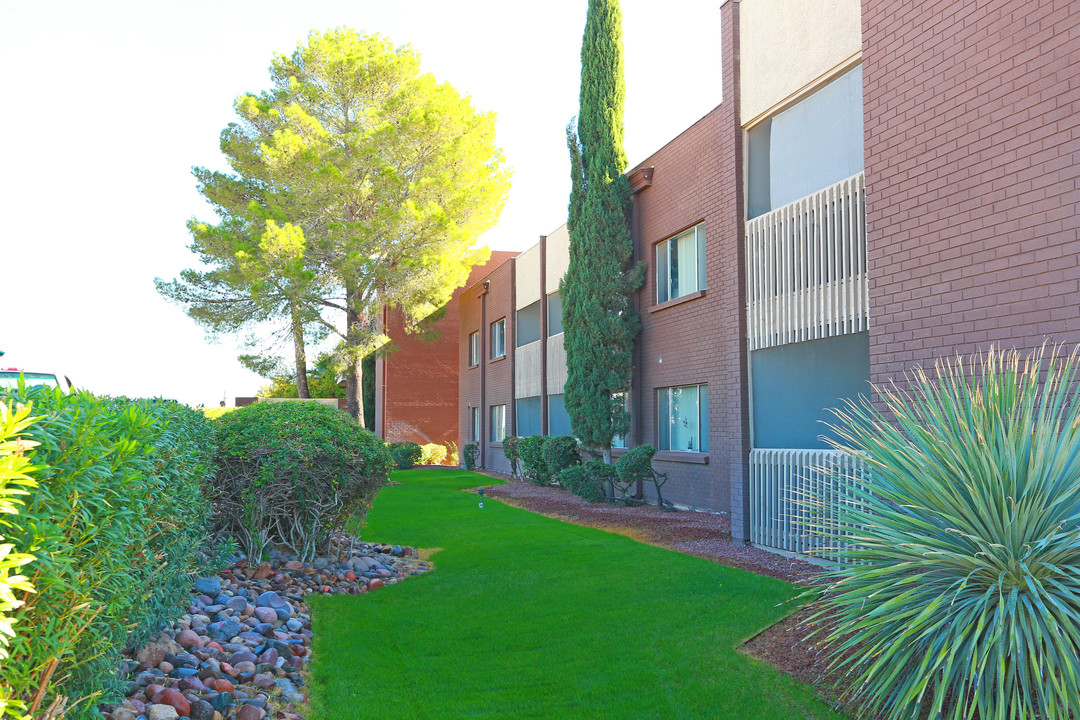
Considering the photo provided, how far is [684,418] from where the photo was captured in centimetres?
1536

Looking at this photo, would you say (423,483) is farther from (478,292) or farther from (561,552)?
(561,552)

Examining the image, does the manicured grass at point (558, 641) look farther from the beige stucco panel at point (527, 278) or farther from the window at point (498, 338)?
the window at point (498, 338)

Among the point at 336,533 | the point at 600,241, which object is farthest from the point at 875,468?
the point at 600,241

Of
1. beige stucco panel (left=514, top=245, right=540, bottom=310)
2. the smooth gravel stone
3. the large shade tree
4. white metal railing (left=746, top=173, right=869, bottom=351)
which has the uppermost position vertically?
the large shade tree

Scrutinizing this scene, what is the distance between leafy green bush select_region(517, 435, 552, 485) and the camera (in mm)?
19917

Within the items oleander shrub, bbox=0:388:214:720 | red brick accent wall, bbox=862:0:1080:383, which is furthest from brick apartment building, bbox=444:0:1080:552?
oleander shrub, bbox=0:388:214:720

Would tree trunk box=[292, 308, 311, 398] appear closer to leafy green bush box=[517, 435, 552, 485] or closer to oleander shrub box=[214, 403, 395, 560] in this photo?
leafy green bush box=[517, 435, 552, 485]

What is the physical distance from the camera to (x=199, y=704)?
4.41m

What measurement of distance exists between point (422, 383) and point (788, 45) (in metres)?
26.0

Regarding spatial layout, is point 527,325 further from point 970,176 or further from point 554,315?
point 970,176

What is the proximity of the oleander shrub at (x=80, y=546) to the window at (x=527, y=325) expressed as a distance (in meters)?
20.3

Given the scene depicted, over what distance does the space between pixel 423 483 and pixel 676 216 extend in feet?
34.1

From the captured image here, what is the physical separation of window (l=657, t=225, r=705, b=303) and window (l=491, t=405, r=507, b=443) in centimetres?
1188

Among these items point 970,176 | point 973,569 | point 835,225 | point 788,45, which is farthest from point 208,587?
point 788,45
